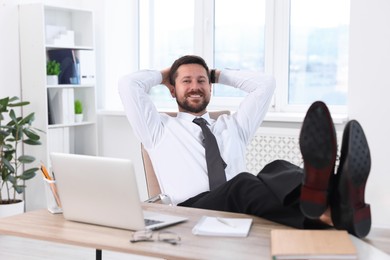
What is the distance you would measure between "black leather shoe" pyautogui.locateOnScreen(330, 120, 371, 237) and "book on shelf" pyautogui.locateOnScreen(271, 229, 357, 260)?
0.05 meters

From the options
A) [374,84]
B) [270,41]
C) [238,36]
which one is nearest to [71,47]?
[238,36]

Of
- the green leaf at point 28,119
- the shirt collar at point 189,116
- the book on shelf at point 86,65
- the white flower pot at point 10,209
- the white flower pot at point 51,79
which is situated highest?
the book on shelf at point 86,65

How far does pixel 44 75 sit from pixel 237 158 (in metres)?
2.11

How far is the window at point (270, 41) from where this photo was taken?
452cm

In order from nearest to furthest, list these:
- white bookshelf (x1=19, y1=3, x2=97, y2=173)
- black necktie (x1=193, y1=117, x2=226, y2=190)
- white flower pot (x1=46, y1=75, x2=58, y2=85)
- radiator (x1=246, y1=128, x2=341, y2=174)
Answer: black necktie (x1=193, y1=117, x2=226, y2=190), radiator (x1=246, y1=128, x2=341, y2=174), white bookshelf (x1=19, y1=3, x2=97, y2=173), white flower pot (x1=46, y1=75, x2=58, y2=85)

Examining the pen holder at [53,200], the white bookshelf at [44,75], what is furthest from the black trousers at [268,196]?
the white bookshelf at [44,75]

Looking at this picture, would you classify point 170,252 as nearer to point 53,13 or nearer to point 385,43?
point 385,43

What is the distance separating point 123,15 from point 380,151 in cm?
231

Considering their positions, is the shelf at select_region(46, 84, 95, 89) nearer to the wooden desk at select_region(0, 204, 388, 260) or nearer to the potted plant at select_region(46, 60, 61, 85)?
the potted plant at select_region(46, 60, 61, 85)

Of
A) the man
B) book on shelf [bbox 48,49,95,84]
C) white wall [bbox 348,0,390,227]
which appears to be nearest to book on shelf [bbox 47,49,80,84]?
book on shelf [bbox 48,49,95,84]

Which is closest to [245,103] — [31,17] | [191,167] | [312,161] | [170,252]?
[191,167]

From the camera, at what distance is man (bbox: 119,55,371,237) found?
1.62 metres

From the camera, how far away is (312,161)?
1.62 m

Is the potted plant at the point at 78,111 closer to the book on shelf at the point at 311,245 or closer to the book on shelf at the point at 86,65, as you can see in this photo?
the book on shelf at the point at 86,65
